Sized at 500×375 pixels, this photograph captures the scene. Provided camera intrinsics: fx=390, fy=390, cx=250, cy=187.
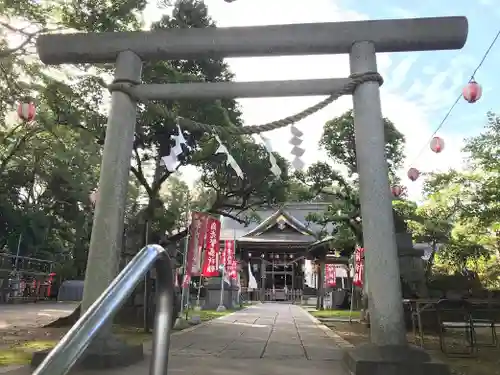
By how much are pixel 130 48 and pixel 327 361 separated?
17.1 feet

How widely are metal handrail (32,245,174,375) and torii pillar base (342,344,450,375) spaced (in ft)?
8.91

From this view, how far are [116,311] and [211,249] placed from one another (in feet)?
38.1

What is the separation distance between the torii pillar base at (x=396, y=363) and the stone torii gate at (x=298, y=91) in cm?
1

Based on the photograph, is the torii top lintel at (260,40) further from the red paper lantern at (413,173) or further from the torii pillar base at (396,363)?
the red paper lantern at (413,173)

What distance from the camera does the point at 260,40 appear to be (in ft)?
17.5

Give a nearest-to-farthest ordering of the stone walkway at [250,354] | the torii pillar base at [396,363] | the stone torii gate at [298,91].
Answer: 1. the torii pillar base at [396,363]
2. the stone torii gate at [298,91]
3. the stone walkway at [250,354]

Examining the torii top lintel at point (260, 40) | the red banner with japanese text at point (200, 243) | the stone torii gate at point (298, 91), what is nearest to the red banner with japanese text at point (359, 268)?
the red banner with japanese text at point (200, 243)

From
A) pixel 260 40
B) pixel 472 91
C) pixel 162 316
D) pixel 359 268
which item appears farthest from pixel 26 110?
pixel 359 268

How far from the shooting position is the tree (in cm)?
1484

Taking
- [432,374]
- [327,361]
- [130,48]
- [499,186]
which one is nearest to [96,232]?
[130,48]

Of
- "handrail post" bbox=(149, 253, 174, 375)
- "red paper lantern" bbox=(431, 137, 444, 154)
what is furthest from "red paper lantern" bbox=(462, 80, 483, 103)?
"handrail post" bbox=(149, 253, 174, 375)

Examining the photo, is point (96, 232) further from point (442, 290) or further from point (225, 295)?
point (225, 295)

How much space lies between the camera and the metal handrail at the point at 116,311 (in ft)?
4.65

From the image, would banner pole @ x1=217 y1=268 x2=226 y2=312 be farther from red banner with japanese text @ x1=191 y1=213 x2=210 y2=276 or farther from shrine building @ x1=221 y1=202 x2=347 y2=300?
red banner with japanese text @ x1=191 y1=213 x2=210 y2=276
